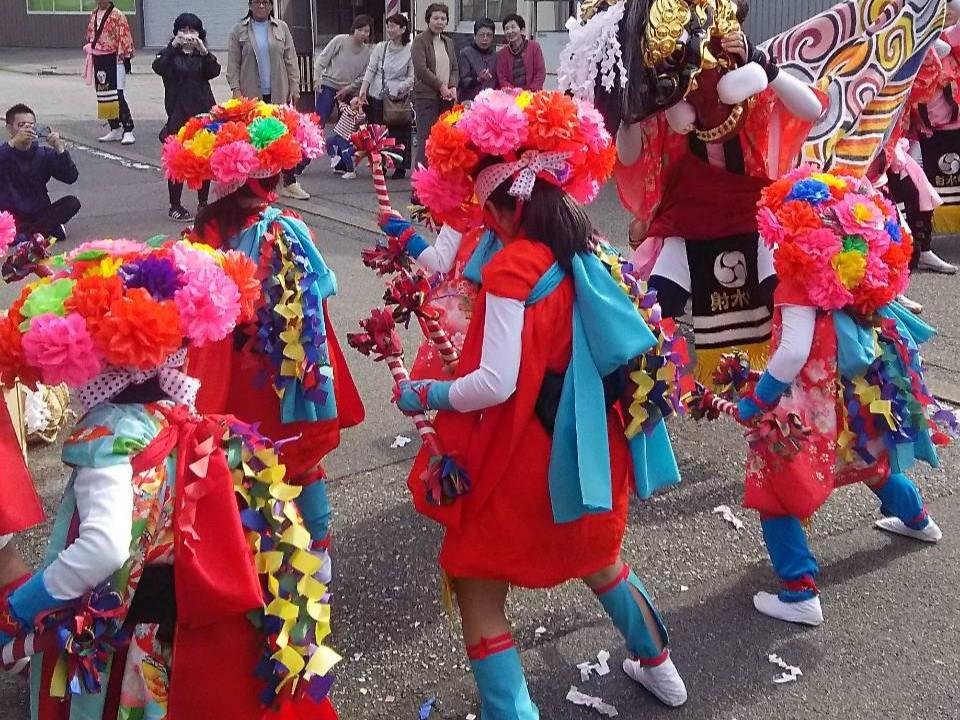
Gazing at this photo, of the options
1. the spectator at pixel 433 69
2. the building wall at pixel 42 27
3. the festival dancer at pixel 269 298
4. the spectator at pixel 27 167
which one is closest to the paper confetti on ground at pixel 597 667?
the festival dancer at pixel 269 298

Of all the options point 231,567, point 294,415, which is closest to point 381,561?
point 294,415

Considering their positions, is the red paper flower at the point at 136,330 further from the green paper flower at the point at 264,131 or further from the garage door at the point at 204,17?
the garage door at the point at 204,17

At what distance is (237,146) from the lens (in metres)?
3.64

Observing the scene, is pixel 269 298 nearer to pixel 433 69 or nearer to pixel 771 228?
pixel 771 228

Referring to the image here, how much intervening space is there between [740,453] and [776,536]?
4.61ft

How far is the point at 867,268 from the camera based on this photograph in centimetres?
348

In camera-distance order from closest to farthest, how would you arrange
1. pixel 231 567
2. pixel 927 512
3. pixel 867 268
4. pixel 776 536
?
pixel 231 567 → pixel 867 268 → pixel 776 536 → pixel 927 512

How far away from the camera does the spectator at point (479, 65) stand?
Result: 35.6 feet

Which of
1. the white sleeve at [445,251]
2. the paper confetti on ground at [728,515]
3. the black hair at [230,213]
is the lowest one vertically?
the paper confetti on ground at [728,515]

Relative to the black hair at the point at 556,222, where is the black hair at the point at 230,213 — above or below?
below

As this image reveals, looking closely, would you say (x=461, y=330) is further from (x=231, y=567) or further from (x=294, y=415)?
(x=231, y=567)

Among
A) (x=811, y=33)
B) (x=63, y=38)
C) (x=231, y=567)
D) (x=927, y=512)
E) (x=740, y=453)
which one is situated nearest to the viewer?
(x=231, y=567)

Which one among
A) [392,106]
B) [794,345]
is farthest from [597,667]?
[392,106]

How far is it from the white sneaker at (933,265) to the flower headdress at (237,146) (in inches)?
227
